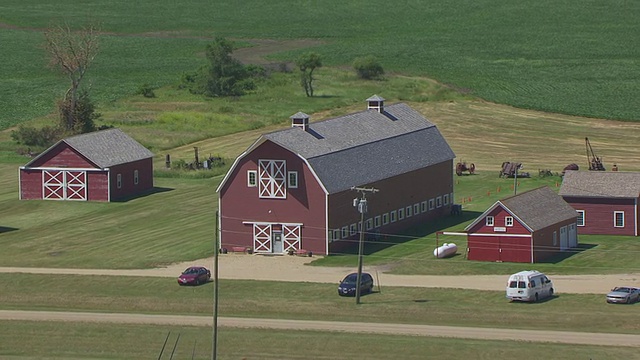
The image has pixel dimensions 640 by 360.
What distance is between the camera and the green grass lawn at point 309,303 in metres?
82.2

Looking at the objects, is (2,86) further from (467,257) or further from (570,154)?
(467,257)

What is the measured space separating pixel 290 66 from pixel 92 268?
98038mm

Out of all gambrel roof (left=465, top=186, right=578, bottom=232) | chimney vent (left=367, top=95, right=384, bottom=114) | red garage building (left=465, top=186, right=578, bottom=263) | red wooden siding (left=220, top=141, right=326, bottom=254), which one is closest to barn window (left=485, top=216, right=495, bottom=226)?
red garage building (left=465, top=186, right=578, bottom=263)

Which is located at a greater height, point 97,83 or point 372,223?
point 97,83

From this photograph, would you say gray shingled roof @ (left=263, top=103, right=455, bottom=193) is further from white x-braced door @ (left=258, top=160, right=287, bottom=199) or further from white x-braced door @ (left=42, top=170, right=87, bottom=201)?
white x-braced door @ (left=42, top=170, right=87, bottom=201)

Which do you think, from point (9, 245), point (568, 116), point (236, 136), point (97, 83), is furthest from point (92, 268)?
point (97, 83)

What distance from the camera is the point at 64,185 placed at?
12288 centimetres

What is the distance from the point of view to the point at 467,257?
327 ft

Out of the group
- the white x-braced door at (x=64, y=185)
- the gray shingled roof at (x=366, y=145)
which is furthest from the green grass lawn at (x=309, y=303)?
the white x-braced door at (x=64, y=185)

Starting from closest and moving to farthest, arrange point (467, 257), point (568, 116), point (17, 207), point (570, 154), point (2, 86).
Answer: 1. point (467, 257)
2. point (17, 207)
3. point (570, 154)
4. point (568, 116)
5. point (2, 86)

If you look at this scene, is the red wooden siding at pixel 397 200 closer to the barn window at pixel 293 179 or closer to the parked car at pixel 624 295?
the barn window at pixel 293 179

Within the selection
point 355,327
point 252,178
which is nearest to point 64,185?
point 252,178

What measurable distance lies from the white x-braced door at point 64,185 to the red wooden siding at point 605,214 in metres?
39.1

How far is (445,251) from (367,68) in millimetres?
88914
